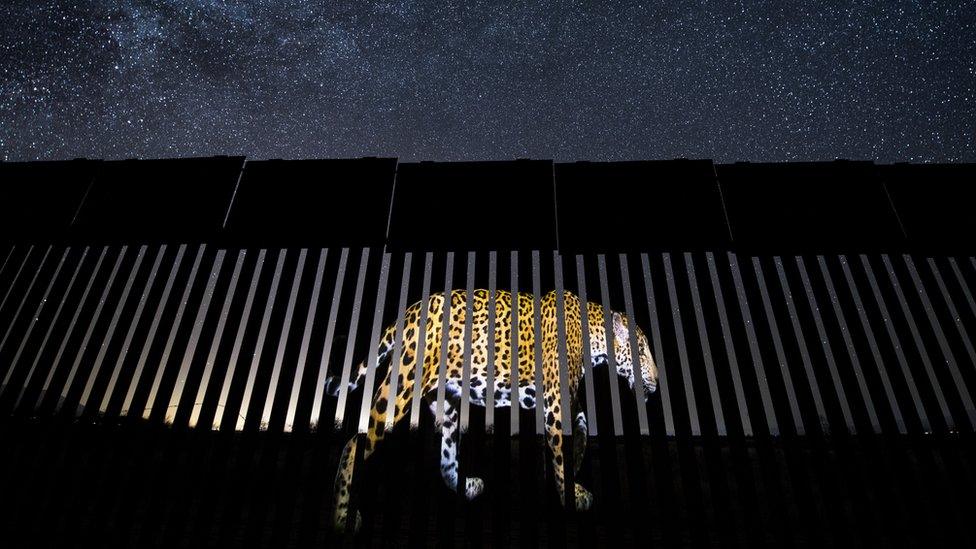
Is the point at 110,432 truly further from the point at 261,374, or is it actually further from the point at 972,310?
the point at 972,310

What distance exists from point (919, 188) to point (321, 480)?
3.69 meters

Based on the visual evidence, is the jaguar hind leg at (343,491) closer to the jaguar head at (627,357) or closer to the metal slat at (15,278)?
the metal slat at (15,278)

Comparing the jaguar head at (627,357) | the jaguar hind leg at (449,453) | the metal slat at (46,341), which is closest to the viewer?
the metal slat at (46,341)

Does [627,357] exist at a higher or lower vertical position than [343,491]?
higher

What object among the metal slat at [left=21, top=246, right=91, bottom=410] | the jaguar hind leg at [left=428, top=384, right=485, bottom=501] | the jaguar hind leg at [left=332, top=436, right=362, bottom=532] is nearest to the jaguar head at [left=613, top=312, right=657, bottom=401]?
the jaguar hind leg at [left=428, top=384, right=485, bottom=501]

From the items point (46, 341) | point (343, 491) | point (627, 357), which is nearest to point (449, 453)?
point (343, 491)

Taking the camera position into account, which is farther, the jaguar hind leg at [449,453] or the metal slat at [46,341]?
the jaguar hind leg at [449,453]

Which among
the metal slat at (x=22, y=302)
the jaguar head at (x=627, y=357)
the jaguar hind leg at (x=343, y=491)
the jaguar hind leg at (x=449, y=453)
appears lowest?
the jaguar hind leg at (x=343, y=491)

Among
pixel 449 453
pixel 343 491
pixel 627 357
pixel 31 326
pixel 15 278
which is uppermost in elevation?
pixel 627 357

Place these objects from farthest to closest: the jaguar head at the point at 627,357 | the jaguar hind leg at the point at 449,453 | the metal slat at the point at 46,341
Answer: the jaguar head at the point at 627,357
the jaguar hind leg at the point at 449,453
the metal slat at the point at 46,341

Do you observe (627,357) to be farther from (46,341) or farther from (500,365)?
(46,341)

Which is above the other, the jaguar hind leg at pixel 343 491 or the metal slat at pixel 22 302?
the metal slat at pixel 22 302

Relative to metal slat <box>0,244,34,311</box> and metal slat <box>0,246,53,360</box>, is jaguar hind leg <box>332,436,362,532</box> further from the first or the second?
metal slat <box>0,244,34,311</box>

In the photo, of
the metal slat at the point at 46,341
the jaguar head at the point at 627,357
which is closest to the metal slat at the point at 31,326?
the metal slat at the point at 46,341
